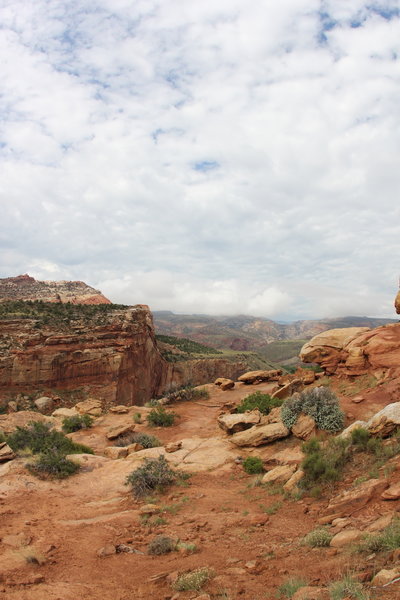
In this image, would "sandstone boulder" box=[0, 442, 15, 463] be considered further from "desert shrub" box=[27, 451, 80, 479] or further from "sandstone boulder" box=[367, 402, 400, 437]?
"sandstone boulder" box=[367, 402, 400, 437]

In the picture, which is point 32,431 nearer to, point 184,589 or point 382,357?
point 184,589

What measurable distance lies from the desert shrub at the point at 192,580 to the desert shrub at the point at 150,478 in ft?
18.9

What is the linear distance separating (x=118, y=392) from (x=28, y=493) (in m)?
26.9

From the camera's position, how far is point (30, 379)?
34.1 meters

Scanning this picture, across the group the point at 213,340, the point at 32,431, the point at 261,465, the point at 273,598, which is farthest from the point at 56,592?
the point at 213,340

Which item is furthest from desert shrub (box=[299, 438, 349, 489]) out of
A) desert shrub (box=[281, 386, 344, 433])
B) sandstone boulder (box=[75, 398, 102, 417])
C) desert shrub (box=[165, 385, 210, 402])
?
sandstone boulder (box=[75, 398, 102, 417])

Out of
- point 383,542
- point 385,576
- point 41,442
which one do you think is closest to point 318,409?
point 383,542

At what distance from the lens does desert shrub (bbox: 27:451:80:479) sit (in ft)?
41.1

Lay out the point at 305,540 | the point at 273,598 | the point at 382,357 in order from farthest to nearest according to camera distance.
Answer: the point at 382,357 → the point at 305,540 → the point at 273,598

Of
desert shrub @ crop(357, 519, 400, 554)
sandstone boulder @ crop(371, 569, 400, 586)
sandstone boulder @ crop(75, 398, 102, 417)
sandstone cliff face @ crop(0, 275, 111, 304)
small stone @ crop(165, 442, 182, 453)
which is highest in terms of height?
sandstone cliff face @ crop(0, 275, 111, 304)

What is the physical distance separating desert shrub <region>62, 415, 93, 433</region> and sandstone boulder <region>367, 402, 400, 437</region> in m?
15.5

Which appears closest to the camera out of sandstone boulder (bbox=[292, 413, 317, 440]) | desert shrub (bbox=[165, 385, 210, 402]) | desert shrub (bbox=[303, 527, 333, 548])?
desert shrub (bbox=[303, 527, 333, 548])

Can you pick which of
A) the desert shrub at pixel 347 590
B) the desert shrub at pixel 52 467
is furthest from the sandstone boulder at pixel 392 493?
the desert shrub at pixel 52 467

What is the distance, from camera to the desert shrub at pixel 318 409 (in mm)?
12766
